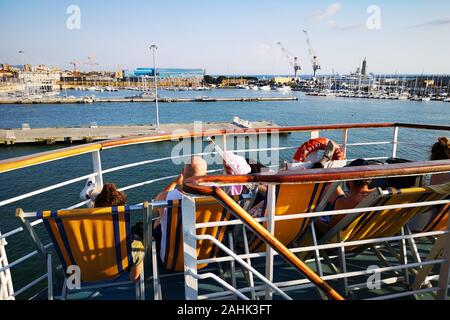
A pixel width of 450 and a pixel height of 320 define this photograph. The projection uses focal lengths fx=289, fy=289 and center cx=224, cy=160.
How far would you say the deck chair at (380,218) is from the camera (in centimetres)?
158

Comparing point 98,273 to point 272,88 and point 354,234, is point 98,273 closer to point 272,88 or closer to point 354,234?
point 354,234

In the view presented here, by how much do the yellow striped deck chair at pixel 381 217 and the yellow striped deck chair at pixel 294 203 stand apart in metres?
0.22

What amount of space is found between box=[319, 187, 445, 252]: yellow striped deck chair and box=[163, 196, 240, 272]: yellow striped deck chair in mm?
733

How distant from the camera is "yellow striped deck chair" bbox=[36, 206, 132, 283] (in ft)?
4.74

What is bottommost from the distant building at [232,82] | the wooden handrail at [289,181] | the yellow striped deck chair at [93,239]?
the yellow striped deck chair at [93,239]

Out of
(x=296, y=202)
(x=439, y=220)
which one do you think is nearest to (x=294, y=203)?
(x=296, y=202)

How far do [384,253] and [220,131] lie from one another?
1951 millimetres

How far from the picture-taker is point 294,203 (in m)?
1.61

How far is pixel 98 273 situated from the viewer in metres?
1.75

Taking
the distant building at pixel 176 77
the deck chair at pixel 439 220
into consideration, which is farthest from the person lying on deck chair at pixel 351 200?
the distant building at pixel 176 77

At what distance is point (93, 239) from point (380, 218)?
5.61 ft

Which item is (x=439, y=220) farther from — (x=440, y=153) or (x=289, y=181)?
(x=289, y=181)

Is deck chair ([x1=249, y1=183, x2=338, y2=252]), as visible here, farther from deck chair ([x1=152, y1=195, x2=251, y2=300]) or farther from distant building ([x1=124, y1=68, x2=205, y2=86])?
distant building ([x1=124, y1=68, x2=205, y2=86])

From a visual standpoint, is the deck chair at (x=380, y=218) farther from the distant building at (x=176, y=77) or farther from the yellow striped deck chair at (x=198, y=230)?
the distant building at (x=176, y=77)
